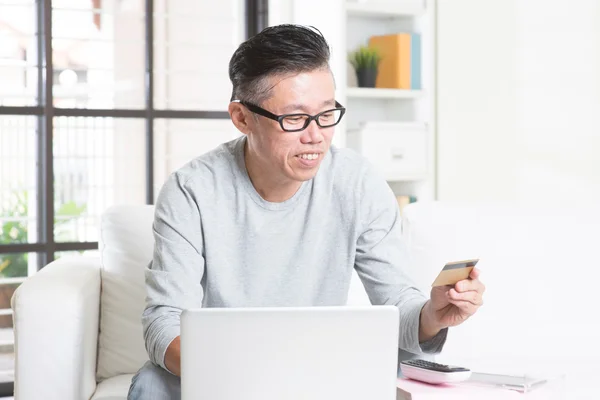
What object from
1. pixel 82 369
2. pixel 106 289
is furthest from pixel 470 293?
pixel 106 289

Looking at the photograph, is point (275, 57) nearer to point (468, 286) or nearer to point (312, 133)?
point (312, 133)

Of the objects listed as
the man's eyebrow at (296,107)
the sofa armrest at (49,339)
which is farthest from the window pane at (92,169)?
the man's eyebrow at (296,107)

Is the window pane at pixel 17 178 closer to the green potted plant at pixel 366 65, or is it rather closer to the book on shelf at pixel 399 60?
the green potted plant at pixel 366 65

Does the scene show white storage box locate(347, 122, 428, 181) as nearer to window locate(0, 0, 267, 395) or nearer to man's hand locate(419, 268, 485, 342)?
window locate(0, 0, 267, 395)

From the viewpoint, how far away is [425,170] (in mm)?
3428

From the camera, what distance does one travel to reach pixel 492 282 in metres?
2.17

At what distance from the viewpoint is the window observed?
131 inches

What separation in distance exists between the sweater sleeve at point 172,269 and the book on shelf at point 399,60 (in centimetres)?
187

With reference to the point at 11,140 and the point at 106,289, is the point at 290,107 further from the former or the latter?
the point at 11,140

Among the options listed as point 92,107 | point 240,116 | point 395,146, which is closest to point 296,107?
point 240,116

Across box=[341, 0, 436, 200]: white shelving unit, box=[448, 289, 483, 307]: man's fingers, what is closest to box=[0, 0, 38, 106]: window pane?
box=[341, 0, 436, 200]: white shelving unit

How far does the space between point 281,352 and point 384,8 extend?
253cm

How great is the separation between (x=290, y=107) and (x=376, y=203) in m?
0.32

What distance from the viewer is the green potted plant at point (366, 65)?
342cm
